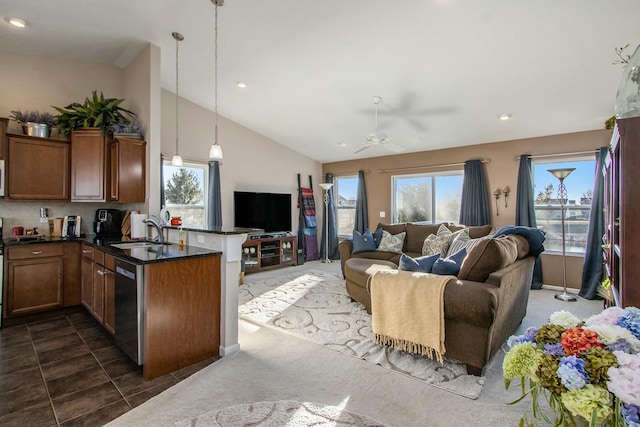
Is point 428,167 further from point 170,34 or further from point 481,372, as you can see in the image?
point 170,34

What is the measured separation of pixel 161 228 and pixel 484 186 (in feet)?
17.1

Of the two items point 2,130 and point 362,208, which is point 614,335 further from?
point 362,208

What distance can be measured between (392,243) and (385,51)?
3.06 metres

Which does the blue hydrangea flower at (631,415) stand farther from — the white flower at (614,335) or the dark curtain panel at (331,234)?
the dark curtain panel at (331,234)

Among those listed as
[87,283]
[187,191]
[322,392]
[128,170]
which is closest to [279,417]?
[322,392]

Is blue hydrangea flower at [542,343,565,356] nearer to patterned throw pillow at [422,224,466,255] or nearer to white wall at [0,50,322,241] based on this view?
patterned throw pillow at [422,224,466,255]

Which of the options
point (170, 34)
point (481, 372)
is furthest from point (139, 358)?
point (170, 34)

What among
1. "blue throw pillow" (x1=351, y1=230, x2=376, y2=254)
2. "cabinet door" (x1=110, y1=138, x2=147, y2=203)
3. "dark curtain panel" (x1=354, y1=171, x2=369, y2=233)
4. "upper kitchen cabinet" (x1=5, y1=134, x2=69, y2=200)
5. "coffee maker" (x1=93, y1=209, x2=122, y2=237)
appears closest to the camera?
"upper kitchen cabinet" (x1=5, y1=134, x2=69, y2=200)

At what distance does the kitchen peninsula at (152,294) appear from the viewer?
7.43 feet

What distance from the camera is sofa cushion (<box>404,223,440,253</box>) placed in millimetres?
5234

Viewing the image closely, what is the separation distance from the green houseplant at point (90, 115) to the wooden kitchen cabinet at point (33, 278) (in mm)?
1516

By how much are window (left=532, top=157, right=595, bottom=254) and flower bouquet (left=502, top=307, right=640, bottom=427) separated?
511cm

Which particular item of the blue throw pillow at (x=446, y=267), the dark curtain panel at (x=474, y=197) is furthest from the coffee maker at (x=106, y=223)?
the dark curtain panel at (x=474, y=197)

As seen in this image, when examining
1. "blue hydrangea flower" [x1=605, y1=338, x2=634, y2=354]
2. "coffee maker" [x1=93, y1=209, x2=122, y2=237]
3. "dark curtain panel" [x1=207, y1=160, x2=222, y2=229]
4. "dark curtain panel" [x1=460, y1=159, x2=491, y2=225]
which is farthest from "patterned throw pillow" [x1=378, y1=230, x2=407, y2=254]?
"blue hydrangea flower" [x1=605, y1=338, x2=634, y2=354]
